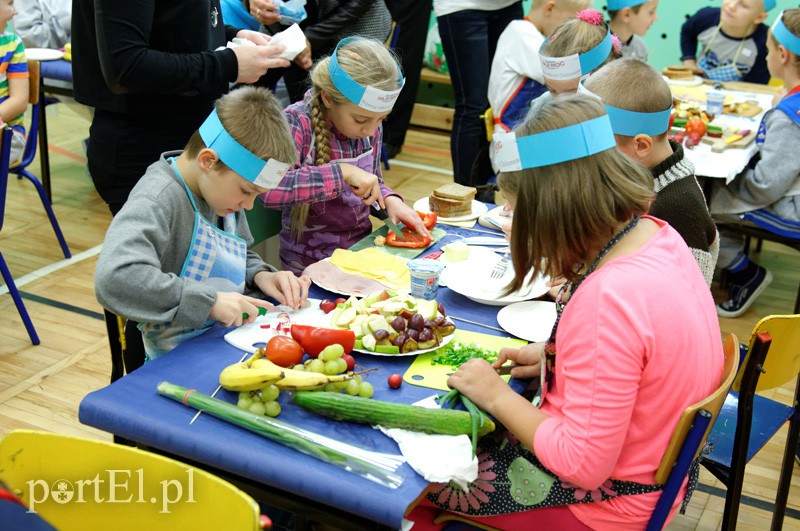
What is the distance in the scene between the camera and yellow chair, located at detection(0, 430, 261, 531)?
1149 mm

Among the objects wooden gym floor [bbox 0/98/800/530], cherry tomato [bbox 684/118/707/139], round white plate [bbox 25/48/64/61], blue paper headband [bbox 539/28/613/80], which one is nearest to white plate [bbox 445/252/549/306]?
wooden gym floor [bbox 0/98/800/530]

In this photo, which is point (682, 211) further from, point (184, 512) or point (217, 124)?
point (184, 512)

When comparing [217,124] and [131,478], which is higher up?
[217,124]

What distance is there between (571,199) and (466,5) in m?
2.89

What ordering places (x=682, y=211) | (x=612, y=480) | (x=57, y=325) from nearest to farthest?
(x=612, y=480) → (x=682, y=211) → (x=57, y=325)

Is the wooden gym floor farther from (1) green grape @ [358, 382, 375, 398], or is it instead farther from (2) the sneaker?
(1) green grape @ [358, 382, 375, 398]

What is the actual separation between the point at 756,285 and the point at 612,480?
9.48 ft

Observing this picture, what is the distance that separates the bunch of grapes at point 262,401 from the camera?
1444 millimetres

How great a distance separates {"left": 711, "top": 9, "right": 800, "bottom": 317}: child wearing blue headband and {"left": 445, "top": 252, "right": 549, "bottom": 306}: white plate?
1845 mm

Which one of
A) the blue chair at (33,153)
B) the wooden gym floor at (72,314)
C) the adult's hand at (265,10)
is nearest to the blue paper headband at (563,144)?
the wooden gym floor at (72,314)

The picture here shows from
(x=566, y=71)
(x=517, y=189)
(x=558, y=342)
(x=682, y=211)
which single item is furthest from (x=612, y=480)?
(x=566, y=71)

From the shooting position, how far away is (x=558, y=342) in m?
1.48

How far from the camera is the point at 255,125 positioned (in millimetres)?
1801

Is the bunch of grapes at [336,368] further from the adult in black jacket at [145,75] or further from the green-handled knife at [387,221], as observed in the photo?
the adult in black jacket at [145,75]
